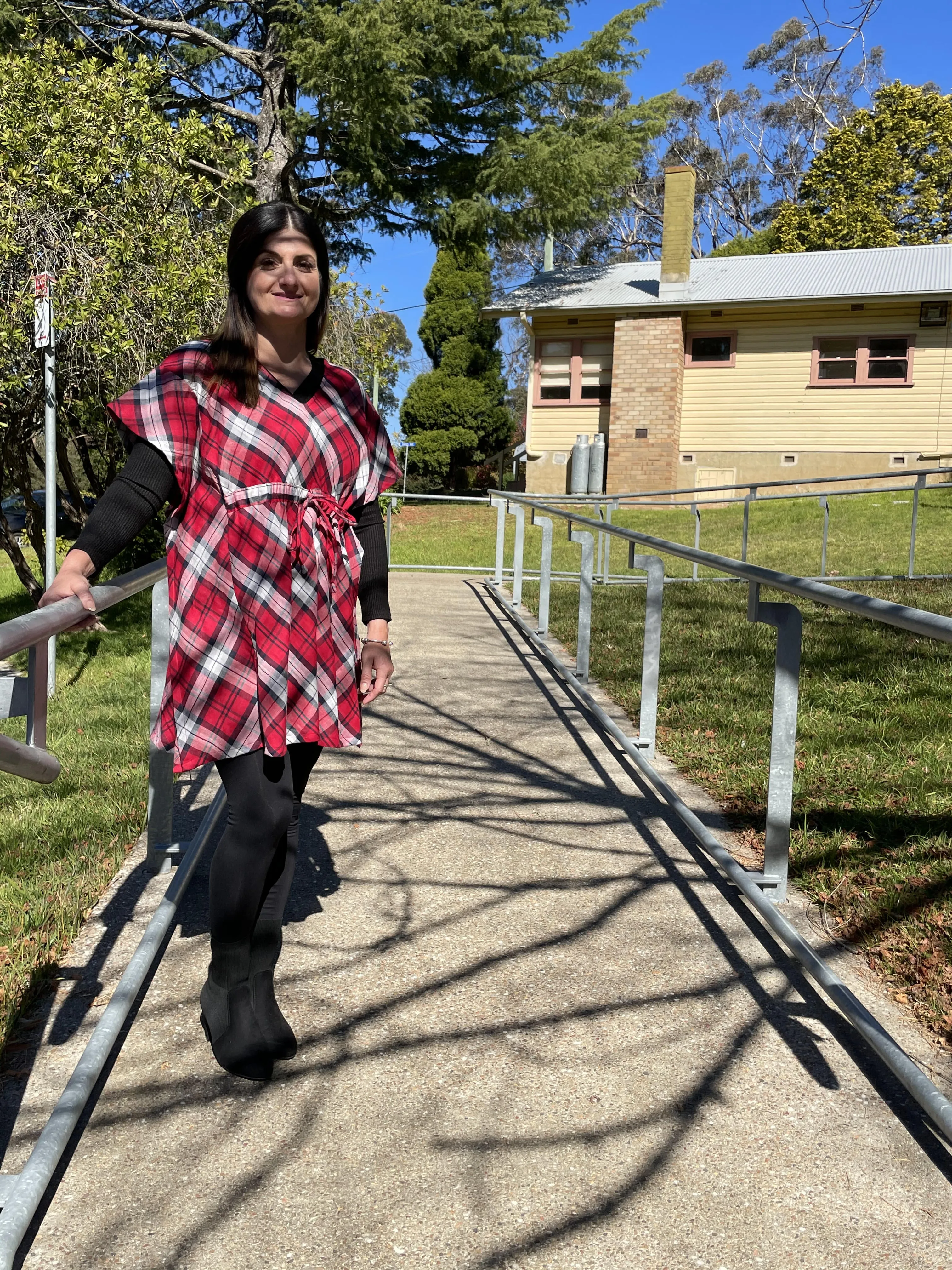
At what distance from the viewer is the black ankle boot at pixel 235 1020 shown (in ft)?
7.29

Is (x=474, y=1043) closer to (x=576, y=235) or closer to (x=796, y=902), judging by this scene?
(x=796, y=902)

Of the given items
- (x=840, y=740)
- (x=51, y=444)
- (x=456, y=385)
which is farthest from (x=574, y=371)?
(x=840, y=740)

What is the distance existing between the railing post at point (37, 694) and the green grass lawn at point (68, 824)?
1.03 meters

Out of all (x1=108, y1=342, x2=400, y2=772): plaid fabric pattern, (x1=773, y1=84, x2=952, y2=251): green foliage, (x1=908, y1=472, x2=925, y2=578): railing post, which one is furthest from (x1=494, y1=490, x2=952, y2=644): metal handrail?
(x1=773, y1=84, x2=952, y2=251): green foliage

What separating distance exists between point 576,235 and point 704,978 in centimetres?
4143

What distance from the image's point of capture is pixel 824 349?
862 inches

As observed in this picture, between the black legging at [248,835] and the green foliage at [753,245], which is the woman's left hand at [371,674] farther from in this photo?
the green foliage at [753,245]

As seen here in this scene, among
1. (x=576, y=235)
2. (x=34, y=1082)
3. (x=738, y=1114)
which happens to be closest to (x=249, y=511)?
(x=34, y=1082)

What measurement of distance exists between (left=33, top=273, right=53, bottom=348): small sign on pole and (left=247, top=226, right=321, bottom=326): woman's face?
13.7 feet

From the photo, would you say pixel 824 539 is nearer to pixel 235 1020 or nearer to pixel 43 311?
pixel 43 311

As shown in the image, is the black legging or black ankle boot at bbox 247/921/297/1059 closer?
the black legging

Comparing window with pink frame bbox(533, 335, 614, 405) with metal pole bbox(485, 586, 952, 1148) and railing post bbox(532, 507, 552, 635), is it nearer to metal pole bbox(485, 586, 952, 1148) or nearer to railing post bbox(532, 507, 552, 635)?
railing post bbox(532, 507, 552, 635)

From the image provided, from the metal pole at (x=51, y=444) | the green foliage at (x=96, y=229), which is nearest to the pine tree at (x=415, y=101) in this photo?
the green foliage at (x=96, y=229)

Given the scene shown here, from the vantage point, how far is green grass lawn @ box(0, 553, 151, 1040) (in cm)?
279
